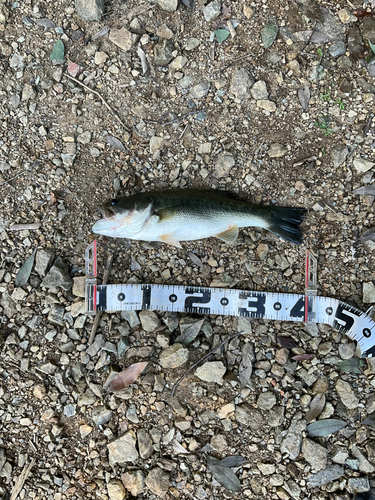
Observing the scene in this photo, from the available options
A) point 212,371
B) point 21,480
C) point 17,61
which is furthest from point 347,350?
point 17,61

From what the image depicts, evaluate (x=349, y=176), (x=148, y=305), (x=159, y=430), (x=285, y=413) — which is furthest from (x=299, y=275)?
(x=159, y=430)

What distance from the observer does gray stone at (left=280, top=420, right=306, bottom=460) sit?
11.9 feet

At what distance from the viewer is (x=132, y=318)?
381 centimetres

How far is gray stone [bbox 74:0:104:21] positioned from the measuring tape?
3137 millimetres

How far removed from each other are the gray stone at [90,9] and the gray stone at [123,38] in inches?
9.4

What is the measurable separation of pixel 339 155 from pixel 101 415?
4.14 meters

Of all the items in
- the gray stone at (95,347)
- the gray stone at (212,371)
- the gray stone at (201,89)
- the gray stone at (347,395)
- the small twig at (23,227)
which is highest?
the gray stone at (201,89)

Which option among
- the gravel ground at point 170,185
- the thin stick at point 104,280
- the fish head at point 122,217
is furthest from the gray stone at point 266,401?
the fish head at point 122,217

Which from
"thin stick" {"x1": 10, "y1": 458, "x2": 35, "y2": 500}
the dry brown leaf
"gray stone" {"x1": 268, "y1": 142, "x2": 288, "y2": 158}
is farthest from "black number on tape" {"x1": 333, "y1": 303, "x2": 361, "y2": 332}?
"thin stick" {"x1": 10, "y1": 458, "x2": 35, "y2": 500}

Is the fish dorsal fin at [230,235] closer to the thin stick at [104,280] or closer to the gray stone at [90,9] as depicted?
the thin stick at [104,280]

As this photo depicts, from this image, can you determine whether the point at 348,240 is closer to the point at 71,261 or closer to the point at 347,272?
the point at 347,272

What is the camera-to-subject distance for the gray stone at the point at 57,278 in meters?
3.78

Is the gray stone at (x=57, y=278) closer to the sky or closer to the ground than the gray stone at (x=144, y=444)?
closer to the sky

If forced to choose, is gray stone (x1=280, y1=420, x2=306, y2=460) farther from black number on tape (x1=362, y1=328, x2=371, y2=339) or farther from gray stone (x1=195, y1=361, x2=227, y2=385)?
black number on tape (x1=362, y1=328, x2=371, y2=339)
